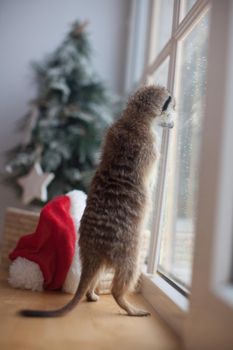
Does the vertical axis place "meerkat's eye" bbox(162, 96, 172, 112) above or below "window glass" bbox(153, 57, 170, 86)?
below

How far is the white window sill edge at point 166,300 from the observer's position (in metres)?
1.22

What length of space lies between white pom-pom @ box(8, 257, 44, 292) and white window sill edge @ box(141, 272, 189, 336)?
1.44ft

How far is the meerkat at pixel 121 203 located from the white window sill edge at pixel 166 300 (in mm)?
79

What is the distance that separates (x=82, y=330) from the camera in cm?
116

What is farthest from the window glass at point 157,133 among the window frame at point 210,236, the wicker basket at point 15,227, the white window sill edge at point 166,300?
the wicker basket at point 15,227

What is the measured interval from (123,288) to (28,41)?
2.38 metres

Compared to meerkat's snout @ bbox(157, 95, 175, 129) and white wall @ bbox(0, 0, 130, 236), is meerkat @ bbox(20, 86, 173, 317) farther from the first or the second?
white wall @ bbox(0, 0, 130, 236)

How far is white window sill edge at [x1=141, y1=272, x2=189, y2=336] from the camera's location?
4.00ft

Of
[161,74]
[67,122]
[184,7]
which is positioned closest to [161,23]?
[161,74]

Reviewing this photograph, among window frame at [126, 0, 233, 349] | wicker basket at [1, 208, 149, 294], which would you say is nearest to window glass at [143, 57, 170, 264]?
window frame at [126, 0, 233, 349]

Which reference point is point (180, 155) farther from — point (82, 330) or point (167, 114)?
point (82, 330)

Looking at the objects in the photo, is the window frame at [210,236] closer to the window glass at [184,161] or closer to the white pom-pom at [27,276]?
the window glass at [184,161]

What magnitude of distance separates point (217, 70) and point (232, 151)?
0.23 m

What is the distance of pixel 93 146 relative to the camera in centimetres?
258
